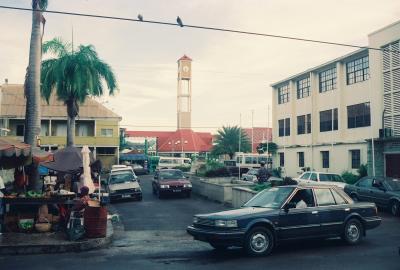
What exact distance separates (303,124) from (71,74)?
2200cm

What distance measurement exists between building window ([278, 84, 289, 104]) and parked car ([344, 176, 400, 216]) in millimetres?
25051

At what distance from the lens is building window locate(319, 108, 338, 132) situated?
120 feet

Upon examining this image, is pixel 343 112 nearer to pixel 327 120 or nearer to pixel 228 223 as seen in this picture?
pixel 327 120

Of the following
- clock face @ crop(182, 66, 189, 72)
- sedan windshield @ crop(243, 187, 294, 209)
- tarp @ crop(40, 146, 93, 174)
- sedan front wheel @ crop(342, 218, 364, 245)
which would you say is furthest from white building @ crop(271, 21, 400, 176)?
clock face @ crop(182, 66, 189, 72)

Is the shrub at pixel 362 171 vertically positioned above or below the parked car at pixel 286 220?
above

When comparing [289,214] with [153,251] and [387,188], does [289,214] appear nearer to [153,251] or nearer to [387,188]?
[153,251]

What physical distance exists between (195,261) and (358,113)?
2729cm

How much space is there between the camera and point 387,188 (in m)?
18.2

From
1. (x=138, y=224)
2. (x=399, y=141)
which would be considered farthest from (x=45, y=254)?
(x=399, y=141)

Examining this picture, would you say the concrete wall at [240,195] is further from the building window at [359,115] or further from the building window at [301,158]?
the building window at [301,158]

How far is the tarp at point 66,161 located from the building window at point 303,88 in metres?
28.1

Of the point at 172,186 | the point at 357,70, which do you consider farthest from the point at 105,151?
the point at 357,70

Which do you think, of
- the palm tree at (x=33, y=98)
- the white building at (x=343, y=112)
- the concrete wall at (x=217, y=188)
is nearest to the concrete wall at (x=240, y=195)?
the concrete wall at (x=217, y=188)

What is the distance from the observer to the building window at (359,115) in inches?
1276
